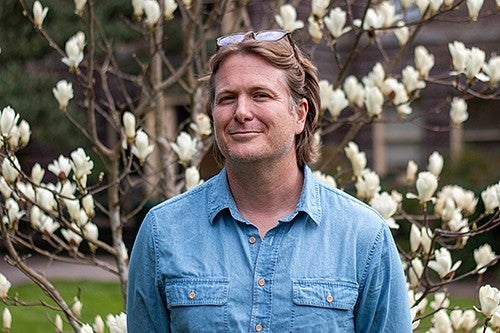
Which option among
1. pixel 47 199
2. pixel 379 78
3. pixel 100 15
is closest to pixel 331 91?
pixel 379 78

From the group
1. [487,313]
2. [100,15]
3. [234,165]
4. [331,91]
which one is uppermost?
[100,15]

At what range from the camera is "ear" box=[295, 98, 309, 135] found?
8.45 ft

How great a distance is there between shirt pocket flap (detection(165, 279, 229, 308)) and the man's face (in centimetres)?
32

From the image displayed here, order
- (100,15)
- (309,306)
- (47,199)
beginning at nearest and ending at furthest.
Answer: (309,306), (47,199), (100,15)

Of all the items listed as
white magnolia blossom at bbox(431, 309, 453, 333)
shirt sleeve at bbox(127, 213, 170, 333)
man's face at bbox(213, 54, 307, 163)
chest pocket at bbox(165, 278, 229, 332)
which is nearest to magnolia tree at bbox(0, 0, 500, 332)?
white magnolia blossom at bbox(431, 309, 453, 333)

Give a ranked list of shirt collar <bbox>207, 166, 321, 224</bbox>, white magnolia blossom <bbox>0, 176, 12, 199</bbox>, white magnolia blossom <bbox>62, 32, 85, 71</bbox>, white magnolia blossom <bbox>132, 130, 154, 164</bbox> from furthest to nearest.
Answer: white magnolia blossom <bbox>62, 32, 85, 71</bbox>
white magnolia blossom <bbox>0, 176, 12, 199</bbox>
white magnolia blossom <bbox>132, 130, 154, 164</bbox>
shirt collar <bbox>207, 166, 321, 224</bbox>

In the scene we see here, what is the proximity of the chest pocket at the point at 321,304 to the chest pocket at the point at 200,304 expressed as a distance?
0.60 ft

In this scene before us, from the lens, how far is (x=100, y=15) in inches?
481

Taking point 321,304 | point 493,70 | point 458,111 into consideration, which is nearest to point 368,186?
point 493,70

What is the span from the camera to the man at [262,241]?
7.87 feet

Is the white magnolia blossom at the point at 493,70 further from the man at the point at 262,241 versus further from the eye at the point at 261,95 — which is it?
the eye at the point at 261,95

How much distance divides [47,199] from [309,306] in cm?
165

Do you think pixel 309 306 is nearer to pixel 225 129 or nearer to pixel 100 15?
pixel 225 129

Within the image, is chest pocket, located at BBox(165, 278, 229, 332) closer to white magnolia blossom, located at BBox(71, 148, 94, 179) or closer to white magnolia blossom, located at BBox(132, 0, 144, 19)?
white magnolia blossom, located at BBox(71, 148, 94, 179)
